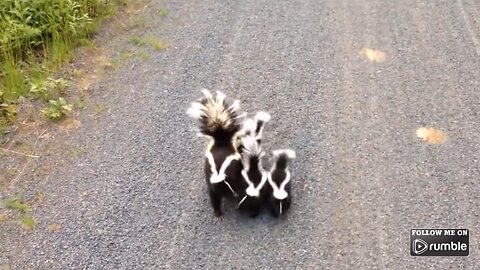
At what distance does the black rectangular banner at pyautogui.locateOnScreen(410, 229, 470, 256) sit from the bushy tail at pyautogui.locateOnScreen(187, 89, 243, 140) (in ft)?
3.74

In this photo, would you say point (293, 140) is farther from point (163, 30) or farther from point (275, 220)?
point (163, 30)

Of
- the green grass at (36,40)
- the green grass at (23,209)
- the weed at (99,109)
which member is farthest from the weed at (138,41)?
the green grass at (23,209)

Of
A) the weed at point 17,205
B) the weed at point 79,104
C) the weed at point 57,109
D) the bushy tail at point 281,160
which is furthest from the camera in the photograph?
the weed at point 79,104

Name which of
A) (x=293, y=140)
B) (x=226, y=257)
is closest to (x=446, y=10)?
(x=293, y=140)

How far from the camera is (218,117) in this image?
3.06 meters

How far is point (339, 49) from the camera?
454cm

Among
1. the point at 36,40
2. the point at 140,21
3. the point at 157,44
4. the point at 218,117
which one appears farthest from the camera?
the point at 140,21

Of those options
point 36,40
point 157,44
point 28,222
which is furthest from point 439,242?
point 36,40

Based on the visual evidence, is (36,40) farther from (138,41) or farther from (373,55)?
(373,55)

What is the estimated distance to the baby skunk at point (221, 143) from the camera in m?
3.08

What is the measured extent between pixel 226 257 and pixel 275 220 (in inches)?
14.4

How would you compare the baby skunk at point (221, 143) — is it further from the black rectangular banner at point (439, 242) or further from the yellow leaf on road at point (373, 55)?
the yellow leaf on road at point (373, 55)

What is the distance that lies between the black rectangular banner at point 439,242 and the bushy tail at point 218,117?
114 centimetres

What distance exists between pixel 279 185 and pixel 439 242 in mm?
913
